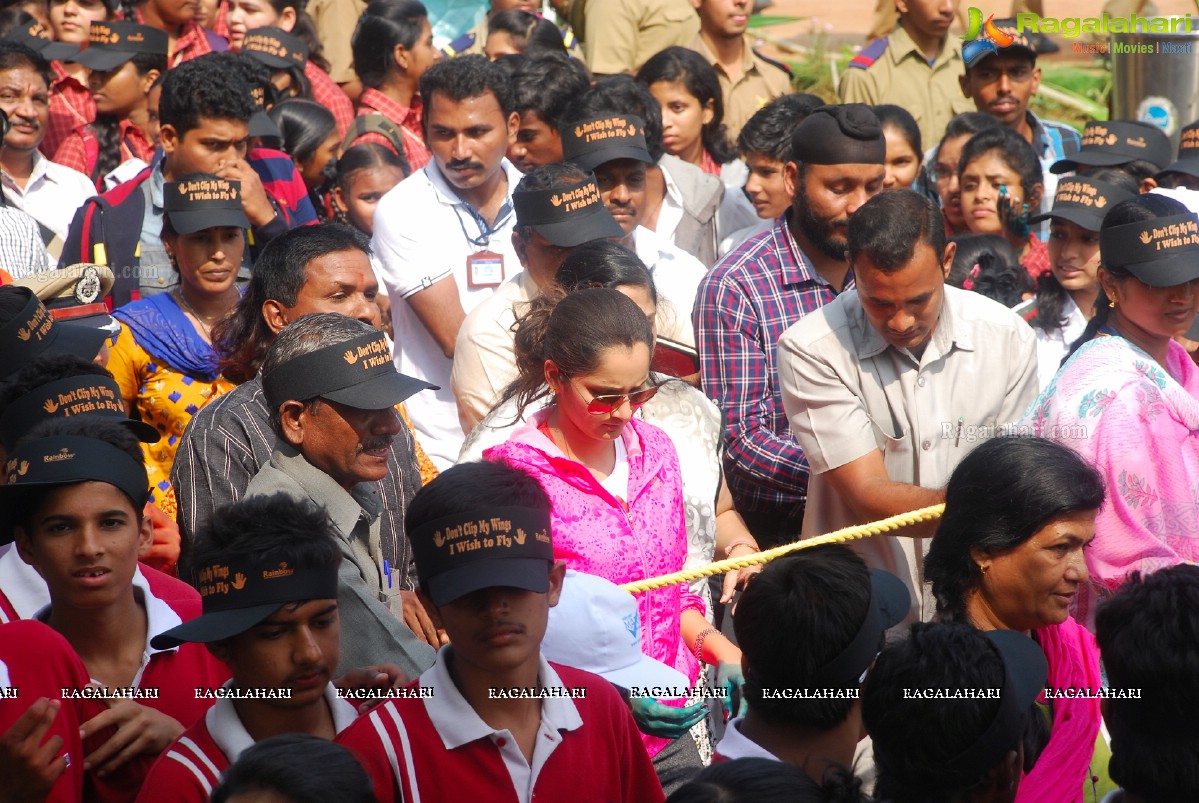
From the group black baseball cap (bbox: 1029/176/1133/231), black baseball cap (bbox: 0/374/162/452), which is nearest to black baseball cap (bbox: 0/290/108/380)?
black baseball cap (bbox: 0/374/162/452)

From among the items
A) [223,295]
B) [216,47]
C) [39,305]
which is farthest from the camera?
[216,47]

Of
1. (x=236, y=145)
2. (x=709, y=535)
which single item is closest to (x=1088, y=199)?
(x=709, y=535)

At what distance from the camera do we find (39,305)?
3.74 metres

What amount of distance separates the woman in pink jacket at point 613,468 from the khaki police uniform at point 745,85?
457 centimetres

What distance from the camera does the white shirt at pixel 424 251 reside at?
17.3 feet

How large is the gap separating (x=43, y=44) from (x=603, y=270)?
454 cm

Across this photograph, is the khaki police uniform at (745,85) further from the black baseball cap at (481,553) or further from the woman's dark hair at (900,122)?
the black baseball cap at (481,553)

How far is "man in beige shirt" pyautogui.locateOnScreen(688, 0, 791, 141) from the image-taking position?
800cm

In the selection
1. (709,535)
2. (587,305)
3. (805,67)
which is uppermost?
(587,305)

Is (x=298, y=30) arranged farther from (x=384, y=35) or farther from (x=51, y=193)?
(x=51, y=193)

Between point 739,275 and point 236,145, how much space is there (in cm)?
213

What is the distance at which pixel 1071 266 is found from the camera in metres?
5.43

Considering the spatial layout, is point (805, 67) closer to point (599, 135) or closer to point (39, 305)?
point (599, 135)

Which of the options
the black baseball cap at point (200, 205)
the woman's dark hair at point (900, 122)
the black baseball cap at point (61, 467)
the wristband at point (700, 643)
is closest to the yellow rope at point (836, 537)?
the wristband at point (700, 643)
